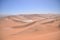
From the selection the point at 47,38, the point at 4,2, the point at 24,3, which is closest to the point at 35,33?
the point at 47,38

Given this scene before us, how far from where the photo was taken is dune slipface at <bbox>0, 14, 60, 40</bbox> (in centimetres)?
135

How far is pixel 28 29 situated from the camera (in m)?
1.37

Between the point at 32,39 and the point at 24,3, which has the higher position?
the point at 24,3

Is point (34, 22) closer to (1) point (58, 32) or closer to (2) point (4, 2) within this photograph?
(1) point (58, 32)

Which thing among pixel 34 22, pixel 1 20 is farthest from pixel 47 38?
pixel 1 20

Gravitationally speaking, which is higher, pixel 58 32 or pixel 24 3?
pixel 24 3

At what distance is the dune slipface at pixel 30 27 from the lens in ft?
4.42

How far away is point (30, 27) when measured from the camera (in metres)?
1.38

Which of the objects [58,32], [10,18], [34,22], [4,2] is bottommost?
[58,32]

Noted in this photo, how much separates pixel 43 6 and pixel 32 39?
53 cm

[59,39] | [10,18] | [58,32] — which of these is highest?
[10,18]

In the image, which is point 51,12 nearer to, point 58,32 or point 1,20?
point 58,32

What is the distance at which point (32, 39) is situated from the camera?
1.36m

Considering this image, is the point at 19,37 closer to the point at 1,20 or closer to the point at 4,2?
the point at 1,20
